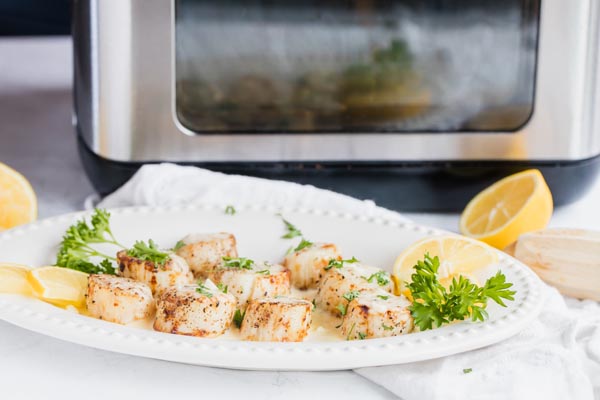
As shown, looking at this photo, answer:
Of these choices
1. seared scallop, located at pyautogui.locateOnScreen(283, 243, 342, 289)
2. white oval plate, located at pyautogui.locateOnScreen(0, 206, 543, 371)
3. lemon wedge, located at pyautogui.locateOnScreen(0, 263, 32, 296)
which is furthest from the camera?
seared scallop, located at pyautogui.locateOnScreen(283, 243, 342, 289)

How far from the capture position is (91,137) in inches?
48.7

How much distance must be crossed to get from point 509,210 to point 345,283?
0.34 m

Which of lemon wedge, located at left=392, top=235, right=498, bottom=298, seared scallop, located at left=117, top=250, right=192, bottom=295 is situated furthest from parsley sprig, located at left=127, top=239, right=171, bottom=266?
lemon wedge, located at left=392, top=235, right=498, bottom=298

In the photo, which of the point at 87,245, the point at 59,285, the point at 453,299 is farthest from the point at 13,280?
the point at 453,299

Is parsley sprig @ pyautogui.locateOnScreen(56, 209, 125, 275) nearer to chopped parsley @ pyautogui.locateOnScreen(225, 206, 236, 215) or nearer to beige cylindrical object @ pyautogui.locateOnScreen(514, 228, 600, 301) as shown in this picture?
chopped parsley @ pyautogui.locateOnScreen(225, 206, 236, 215)

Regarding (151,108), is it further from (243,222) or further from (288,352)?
(288,352)

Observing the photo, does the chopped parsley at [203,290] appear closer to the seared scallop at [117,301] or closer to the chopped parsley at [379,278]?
the seared scallop at [117,301]

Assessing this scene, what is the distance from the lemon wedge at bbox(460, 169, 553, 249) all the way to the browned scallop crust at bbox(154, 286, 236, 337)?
0.39 metres

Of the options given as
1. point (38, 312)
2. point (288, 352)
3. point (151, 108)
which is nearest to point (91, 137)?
point (151, 108)

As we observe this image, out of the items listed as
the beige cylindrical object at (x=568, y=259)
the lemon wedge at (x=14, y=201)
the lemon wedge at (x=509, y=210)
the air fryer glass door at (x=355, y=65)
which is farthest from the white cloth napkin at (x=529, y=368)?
the lemon wedge at (x=14, y=201)

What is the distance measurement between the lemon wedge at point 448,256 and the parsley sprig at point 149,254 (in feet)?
0.74

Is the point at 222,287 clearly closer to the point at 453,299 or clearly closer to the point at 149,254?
the point at 149,254

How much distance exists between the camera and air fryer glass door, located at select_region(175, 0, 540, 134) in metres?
1.23

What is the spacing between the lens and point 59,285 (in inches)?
35.9
